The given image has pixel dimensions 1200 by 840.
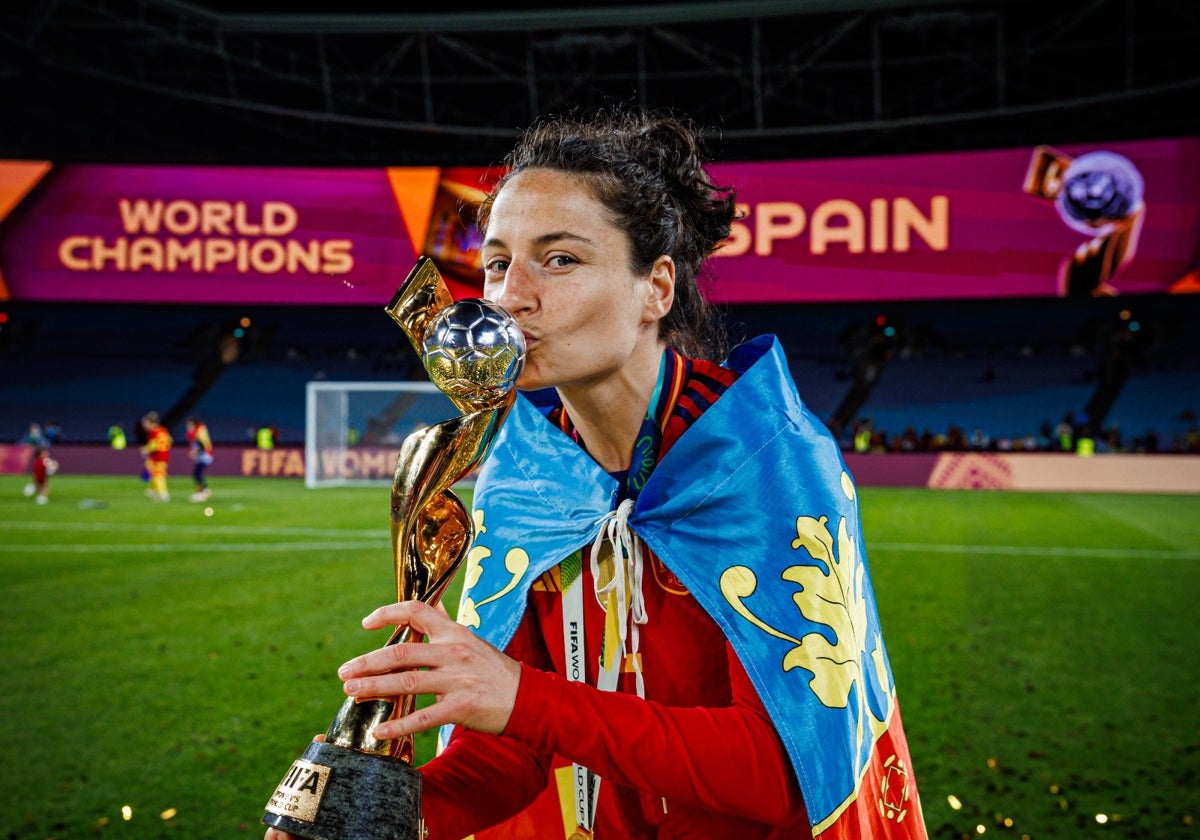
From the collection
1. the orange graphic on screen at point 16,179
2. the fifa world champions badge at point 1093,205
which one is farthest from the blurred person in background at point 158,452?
the fifa world champions badge at point 1093,205

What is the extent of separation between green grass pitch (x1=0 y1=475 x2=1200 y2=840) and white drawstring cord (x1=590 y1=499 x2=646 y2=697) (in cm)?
243

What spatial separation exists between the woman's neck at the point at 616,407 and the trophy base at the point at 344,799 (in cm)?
78

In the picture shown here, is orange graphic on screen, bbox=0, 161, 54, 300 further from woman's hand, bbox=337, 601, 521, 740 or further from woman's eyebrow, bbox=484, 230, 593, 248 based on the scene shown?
woman's hand, bbox=337, 601, 521, 740

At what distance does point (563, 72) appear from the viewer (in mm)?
22031

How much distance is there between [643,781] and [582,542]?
0.55 meters

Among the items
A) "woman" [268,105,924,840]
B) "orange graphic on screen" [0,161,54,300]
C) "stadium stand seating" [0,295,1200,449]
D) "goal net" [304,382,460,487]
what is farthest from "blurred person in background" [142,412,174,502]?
"woman" [268,105,924,840]

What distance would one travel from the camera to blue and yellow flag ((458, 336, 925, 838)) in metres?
1.46

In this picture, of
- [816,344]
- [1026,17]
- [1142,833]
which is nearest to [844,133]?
[1026,17]

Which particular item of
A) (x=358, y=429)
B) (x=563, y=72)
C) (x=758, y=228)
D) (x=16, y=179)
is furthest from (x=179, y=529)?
(x=563, y=72)

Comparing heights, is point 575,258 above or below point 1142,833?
above

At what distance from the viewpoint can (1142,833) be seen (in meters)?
3.53

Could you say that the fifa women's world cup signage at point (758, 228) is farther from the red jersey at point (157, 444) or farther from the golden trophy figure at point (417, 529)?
the golden trophy figure at point (417, 529)

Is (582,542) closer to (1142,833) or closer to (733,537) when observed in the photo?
(733,537)

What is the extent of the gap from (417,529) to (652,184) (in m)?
0.75
